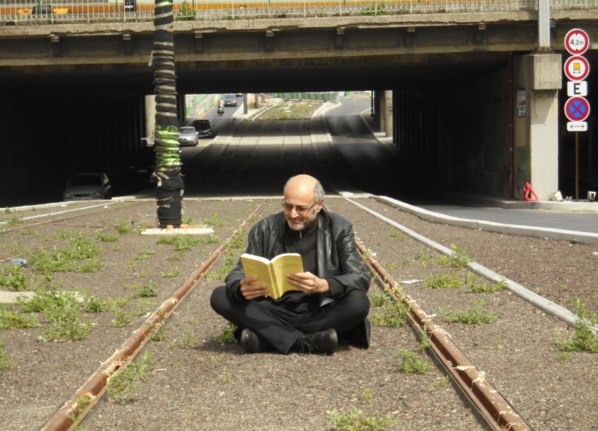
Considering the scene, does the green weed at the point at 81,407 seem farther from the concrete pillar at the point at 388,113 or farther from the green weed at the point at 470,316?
the concrete pillar at the point at 388,113

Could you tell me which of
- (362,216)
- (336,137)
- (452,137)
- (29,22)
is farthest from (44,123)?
(336,137)

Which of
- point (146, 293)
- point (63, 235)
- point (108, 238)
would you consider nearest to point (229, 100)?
point (63, 235)

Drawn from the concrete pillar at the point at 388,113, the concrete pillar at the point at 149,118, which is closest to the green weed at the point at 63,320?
the concrete pillar at the point at 149,118

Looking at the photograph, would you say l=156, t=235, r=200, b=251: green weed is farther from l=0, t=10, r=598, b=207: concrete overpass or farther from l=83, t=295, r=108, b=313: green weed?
l=0, t=10, r=598, b=207: concrete overpass

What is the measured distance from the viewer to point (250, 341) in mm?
6875

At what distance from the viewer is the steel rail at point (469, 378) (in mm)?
4969

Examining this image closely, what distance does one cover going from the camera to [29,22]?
31328mm

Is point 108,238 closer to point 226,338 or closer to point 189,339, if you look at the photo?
point 189,339

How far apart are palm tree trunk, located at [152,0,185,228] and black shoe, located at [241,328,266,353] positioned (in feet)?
39.0

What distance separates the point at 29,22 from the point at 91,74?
14.5ft

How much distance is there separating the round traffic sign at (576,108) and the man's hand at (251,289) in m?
22.0

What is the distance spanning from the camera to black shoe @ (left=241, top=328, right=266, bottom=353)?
6.86 metres

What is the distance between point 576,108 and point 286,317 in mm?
21698

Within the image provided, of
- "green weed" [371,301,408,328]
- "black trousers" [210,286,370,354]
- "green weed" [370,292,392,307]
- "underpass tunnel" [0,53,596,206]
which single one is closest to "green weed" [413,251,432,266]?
"green weed" [370,292,392,307]
